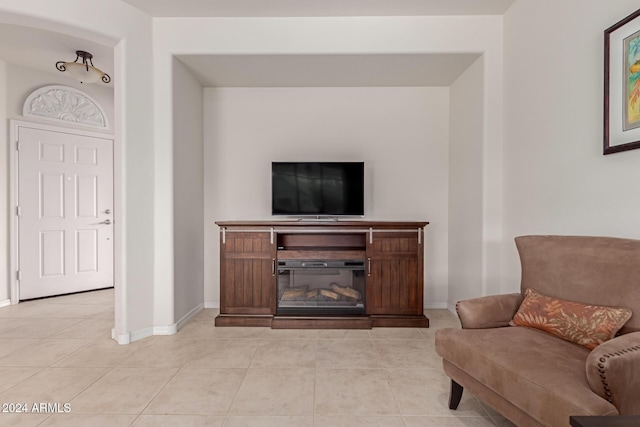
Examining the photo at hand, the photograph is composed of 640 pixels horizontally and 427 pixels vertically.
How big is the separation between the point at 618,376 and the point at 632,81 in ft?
5.20

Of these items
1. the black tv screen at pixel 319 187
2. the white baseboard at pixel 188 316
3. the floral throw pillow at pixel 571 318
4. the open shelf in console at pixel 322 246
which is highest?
the black tv screen at pixel 319 187

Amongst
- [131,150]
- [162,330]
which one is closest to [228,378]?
[162,330]

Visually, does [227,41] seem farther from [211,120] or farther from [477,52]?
[477,52]

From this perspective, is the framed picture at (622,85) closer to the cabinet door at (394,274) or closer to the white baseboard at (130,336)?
the cabinet door at (394,274)

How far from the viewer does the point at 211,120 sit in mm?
3773

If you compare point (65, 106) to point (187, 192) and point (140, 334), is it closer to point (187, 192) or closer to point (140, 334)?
point (187, 192)

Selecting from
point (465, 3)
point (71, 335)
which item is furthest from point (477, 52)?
point (71, 335)

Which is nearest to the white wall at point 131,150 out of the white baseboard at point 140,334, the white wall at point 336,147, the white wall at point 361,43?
the white baseboard at point 140,334

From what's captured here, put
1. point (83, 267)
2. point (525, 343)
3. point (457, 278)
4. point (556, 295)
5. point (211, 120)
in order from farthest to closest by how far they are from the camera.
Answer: point (83, 267), point (211, 120), point (457, 278), point (556, 295), point (525, 343)

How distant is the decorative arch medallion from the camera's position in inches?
158

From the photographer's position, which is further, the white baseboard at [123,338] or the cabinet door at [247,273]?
the cabinet door at [247,273]

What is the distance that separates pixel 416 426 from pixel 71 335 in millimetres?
3060

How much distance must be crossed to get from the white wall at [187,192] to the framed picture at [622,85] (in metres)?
3.26

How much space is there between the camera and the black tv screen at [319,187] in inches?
139
